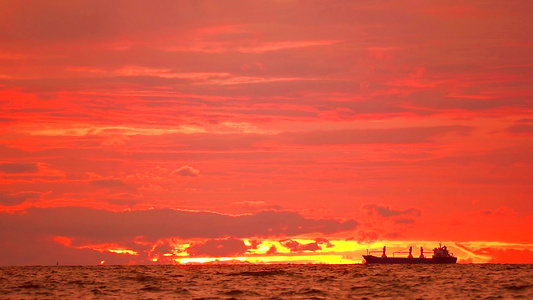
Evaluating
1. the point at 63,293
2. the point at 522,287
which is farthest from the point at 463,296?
the point at 63,293

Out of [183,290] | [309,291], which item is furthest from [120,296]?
[309,291]

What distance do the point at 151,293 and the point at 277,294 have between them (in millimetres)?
18537

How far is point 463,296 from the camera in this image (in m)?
105

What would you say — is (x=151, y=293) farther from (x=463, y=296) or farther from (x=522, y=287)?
(x=522, y=287)

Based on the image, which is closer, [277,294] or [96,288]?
[277,294]

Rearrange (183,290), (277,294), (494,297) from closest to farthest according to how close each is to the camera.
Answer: (494,297) → (277,294) → (183,290)

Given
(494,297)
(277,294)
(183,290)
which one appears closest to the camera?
(494,297)

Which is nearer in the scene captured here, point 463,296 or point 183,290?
point 463,296

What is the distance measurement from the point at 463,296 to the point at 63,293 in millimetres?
56850

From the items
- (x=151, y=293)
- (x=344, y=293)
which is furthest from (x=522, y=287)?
(x=151, y=293)

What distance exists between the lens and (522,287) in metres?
121

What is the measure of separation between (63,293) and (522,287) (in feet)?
228

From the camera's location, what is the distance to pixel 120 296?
4203 inches

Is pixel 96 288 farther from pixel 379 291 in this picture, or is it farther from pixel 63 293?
pixel 379 291
